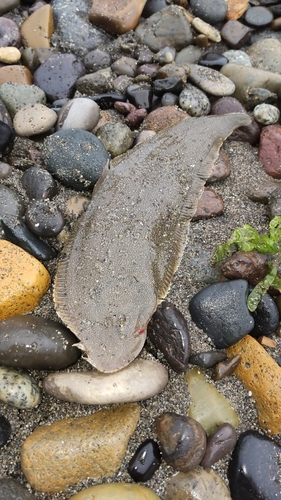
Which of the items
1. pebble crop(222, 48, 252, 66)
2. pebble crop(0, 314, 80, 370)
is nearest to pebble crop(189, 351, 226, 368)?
pebble crop(0, 314, 80, 370)

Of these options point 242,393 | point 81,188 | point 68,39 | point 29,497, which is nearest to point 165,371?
point 242,393

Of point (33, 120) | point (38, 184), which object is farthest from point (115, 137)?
point (38, 184)

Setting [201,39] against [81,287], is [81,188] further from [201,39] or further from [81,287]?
[201,39]

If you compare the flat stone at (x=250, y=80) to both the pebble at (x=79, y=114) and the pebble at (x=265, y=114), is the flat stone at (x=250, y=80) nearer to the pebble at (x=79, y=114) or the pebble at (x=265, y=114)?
the pebble at (x=265, y=114)

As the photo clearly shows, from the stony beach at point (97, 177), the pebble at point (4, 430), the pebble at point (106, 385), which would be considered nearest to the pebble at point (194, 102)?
the stony beach at point (97, 177)

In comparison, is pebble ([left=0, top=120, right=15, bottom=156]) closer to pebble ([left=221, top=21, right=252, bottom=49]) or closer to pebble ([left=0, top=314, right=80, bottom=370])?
pebble ([left=0, top=314, right=80, bottom=370])
